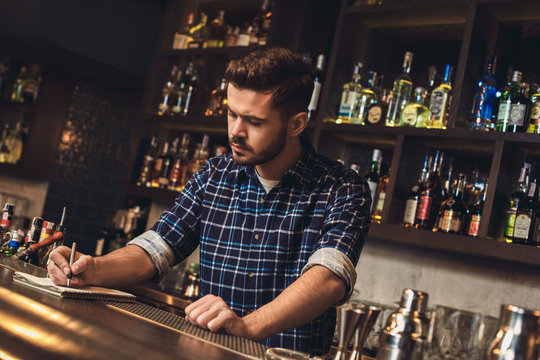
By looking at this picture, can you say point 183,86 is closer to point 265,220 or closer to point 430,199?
point 430,199

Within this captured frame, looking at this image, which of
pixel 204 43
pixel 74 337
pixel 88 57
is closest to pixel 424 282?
pixel 204 43

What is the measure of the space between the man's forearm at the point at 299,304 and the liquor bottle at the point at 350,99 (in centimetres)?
137

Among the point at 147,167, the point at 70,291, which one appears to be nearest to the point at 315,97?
the point at 147,167

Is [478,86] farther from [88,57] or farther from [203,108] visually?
[88,57]

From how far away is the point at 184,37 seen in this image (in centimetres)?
347

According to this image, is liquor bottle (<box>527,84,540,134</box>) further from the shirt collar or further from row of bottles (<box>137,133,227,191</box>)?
row of bottles (<box>137,133,227,191</box>)

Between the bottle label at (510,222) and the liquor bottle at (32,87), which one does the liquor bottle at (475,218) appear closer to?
the bottle label at (510,222)

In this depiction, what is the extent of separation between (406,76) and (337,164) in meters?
1.08

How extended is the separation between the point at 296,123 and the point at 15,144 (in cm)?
349

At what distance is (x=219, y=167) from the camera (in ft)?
6.19

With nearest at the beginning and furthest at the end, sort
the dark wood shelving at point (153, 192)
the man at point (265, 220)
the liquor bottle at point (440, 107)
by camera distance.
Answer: the man at point (265, 220) → the liquor bottle at point (440, 107) → the dark wood shelving at point (153, 192)

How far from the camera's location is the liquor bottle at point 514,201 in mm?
2244

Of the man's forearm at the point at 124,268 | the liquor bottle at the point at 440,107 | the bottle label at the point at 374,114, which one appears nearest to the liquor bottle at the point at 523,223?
the liquor bottle at the point at 440,107

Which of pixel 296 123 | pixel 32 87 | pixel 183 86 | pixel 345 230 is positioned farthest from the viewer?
pixel 32 87
